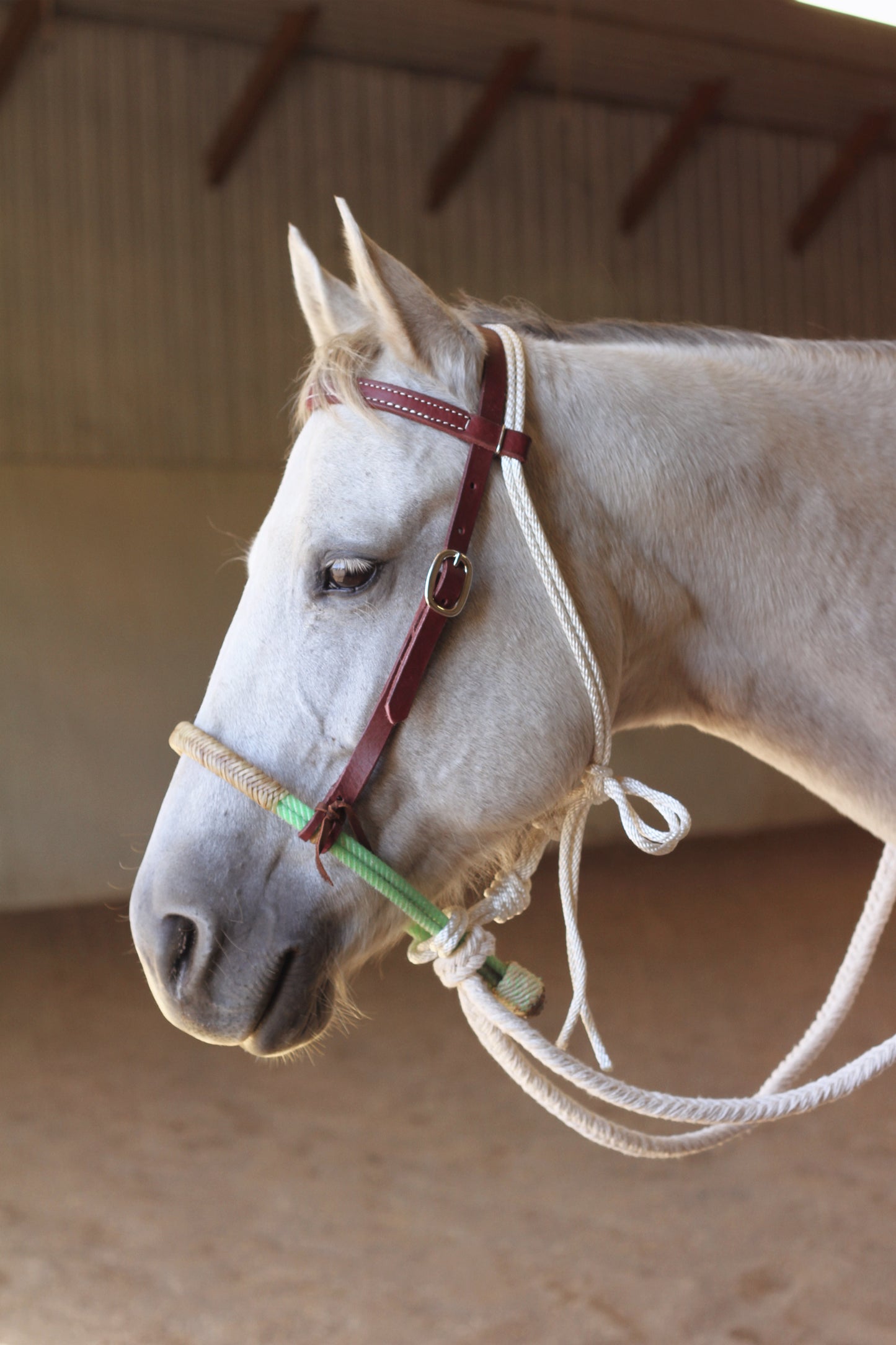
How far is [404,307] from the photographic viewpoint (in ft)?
3.57

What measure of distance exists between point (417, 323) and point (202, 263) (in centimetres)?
636

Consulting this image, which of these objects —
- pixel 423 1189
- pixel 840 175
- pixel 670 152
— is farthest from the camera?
pixel 840 175

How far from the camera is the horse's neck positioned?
1.15 metres

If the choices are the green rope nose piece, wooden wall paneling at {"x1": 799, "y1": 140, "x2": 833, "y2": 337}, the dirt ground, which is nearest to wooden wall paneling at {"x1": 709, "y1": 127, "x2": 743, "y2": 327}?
wooden wall paneling at {"x1": 799, "y1": 140, "x2": 833, "y2": 337}

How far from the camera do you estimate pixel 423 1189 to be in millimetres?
2939

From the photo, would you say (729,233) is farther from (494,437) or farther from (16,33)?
(494,437)

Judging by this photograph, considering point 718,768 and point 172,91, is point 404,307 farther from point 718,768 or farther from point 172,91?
point 718,768

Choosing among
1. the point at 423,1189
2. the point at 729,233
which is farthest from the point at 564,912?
the point at 729,233

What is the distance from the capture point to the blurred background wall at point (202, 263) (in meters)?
6.26

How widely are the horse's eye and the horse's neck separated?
0.72ft

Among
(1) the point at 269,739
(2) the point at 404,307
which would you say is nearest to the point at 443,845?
(1) the point at 269,739

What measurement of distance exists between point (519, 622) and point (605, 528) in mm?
158

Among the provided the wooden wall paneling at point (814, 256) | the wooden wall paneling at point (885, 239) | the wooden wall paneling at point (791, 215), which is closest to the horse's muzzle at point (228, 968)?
the wooden wall paneling at point (791, 215)

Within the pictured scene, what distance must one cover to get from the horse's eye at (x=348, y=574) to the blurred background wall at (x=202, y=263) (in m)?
5.43
